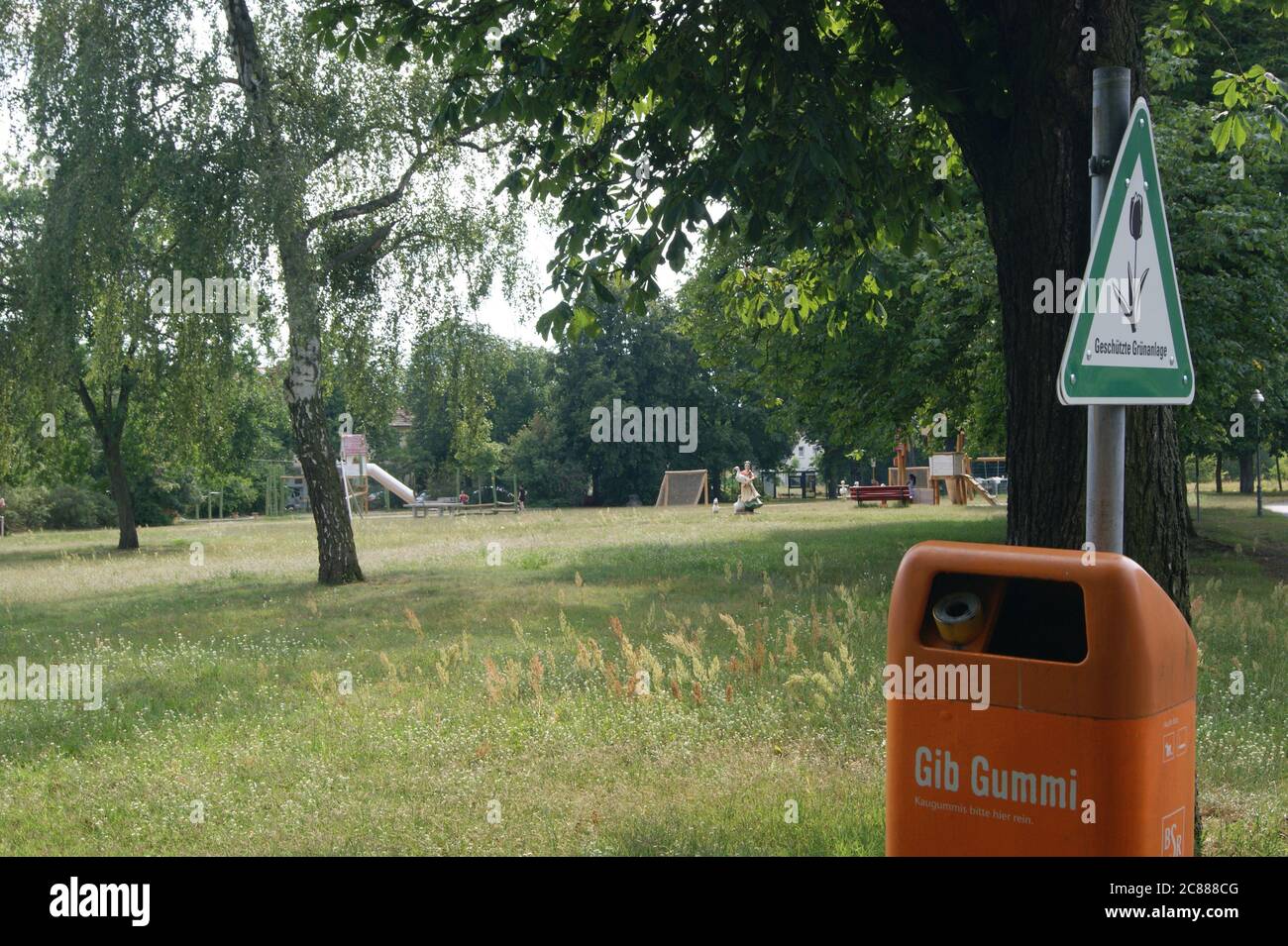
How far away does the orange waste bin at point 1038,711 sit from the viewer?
302 cm

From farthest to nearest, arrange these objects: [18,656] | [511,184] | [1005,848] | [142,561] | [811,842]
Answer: [142,561], [18,656], [511,184], [811,842], [1005,848]

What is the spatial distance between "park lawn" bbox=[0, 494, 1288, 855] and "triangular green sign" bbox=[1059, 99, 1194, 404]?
8.53 feet

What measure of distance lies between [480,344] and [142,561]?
10791 mm

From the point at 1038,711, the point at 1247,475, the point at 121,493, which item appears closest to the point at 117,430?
the point at 121,493

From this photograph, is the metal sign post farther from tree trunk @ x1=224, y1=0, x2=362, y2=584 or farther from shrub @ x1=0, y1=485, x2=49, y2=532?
shrub @ x1=0, y1=485, x2=49, y2=532

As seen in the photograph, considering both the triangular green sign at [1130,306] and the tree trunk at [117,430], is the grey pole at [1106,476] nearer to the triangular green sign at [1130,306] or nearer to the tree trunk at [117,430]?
the triangular green sign at [1130,306]

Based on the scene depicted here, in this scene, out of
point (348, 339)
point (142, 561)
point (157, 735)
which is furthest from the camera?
point (142, 561)

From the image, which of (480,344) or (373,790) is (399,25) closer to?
(373,790)

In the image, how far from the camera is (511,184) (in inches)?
270

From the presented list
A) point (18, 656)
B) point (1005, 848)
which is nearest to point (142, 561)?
point (18, 656)

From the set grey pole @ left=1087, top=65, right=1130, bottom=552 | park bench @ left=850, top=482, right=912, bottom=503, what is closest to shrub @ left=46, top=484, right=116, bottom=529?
park bench @ left=850, top=482, right=912, bottom=503

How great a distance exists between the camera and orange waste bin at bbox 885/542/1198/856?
3.02m

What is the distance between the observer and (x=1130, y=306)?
11.8 ft

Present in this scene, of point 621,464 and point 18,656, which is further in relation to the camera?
point 621,464
